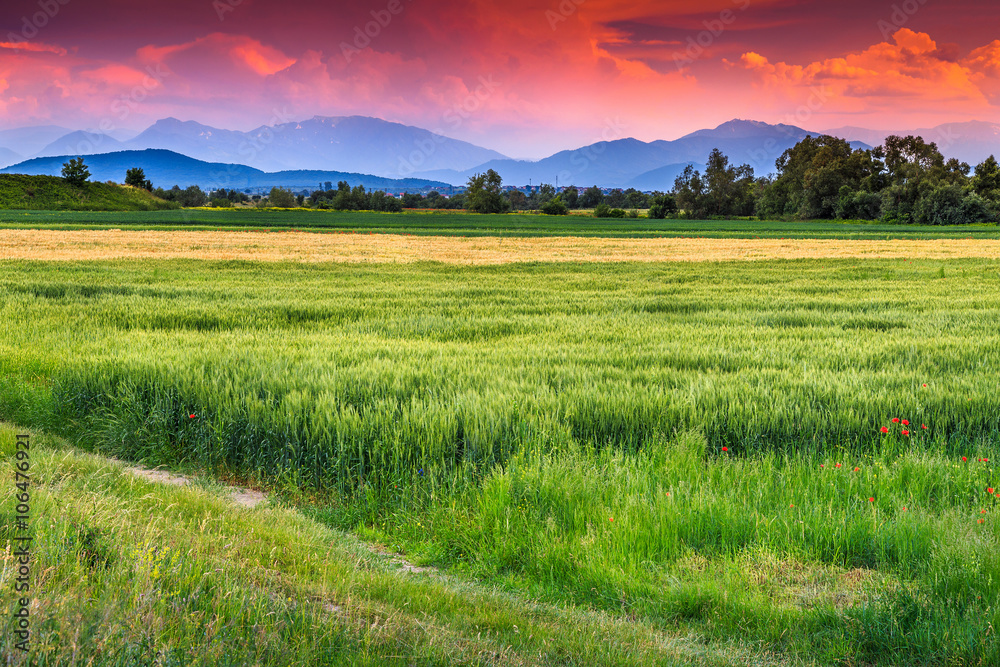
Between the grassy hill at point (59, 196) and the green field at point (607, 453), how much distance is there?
413 feet

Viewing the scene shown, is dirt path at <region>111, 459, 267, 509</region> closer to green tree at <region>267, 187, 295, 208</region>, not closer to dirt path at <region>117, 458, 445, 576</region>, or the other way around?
dirt path at <region>117, 458, 445, 576</region>

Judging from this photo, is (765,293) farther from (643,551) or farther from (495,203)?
(495,203)

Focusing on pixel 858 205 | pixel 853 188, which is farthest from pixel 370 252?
pixel 853 188

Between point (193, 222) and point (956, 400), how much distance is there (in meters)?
90.9

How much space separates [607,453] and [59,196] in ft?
478

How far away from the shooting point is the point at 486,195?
161875 mm

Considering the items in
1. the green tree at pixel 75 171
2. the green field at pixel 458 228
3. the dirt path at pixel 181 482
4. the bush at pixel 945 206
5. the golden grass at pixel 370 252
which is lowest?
the dirt path at pixel 181 482

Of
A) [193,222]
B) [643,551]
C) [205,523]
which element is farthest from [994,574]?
[193,222]

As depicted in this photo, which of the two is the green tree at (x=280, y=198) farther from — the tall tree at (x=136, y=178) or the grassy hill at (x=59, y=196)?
the grassy hill at (x=59, y=196)

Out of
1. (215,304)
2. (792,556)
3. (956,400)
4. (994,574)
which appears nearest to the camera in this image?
(994,574)

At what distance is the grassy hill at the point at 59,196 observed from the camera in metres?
117

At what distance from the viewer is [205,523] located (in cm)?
489

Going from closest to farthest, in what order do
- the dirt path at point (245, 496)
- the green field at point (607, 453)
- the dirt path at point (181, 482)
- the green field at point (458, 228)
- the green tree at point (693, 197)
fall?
the green field at point (607, 453) → the dirt path at point (245, 496) → the dirt path at point (181, 482) → the green field at point (458, 228) → the green tree at point (693, 197)

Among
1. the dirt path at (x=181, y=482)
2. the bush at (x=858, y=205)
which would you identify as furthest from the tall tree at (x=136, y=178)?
the dirt path at (x=181, y=482)
